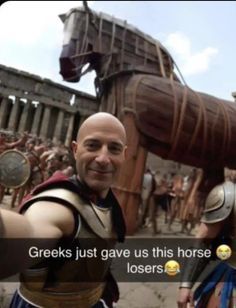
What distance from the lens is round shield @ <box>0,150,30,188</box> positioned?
0.78 m

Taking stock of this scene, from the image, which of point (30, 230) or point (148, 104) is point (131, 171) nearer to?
point (148, 104)

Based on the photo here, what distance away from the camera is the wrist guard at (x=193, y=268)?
73 cm

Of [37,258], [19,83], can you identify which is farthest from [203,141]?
[37,258]

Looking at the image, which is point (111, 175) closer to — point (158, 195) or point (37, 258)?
point (37, 258)

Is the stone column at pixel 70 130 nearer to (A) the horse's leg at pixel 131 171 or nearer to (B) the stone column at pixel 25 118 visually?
(B) the stone column at pixel 25 118

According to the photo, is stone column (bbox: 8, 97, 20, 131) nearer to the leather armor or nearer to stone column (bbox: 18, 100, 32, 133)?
stone column (bbox: 18, 100, 32, 133)

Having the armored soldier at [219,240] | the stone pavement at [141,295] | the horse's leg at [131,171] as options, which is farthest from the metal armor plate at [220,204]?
the horse's leg at [131,171]

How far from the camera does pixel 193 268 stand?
744mm

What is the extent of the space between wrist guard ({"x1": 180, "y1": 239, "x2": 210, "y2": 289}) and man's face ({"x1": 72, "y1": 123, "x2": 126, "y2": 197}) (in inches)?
12.6

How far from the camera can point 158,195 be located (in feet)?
9.41

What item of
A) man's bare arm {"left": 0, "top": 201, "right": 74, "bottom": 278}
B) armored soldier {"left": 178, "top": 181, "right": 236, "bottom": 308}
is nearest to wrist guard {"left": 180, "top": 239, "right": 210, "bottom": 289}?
armored soldier {"left": 178, "top": 181, "right": 236, "bottom": 308}

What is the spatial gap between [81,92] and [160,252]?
26.6 inches

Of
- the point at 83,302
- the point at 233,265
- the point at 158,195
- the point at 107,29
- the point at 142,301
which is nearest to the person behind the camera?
the point at 83,302

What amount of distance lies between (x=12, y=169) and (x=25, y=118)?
14 centimetres
